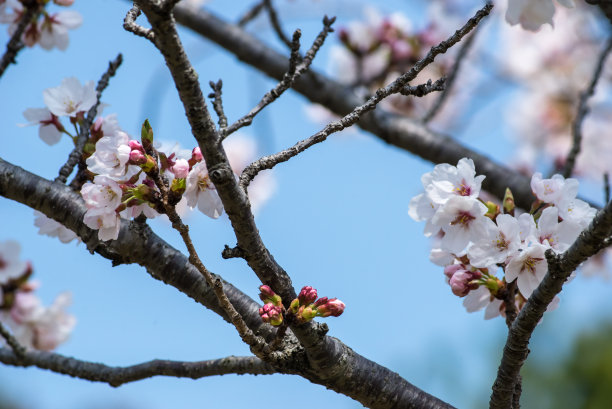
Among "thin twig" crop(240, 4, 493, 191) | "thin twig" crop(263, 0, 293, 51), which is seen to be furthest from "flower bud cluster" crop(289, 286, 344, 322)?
"thin twig" crop(263, 0, 293, 51)

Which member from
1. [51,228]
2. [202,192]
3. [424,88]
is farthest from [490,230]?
[51,228]

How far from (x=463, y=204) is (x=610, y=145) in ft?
12.5

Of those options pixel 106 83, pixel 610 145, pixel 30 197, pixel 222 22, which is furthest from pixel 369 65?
pixel 30 197

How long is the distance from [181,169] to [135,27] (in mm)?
299

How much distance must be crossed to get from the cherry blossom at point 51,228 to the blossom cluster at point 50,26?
2.42 ft

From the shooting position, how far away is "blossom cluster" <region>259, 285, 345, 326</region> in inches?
46.9

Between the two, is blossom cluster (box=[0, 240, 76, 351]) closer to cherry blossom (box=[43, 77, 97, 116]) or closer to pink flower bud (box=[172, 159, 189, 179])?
cherry blossom (box=[43, 77, 97, 116])

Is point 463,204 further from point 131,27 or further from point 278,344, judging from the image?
point 131,27

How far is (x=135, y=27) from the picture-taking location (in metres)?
1.06

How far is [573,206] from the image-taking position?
1447mm

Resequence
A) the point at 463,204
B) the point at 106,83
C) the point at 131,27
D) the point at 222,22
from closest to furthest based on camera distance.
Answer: the point at 131,27, the point at 463,204, the point at 106,83, the point at 222,22

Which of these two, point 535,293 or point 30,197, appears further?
point 30,197

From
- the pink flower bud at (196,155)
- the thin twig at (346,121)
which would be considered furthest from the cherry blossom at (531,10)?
the pink flower bud at (196,155)

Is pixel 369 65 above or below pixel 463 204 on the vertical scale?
above
